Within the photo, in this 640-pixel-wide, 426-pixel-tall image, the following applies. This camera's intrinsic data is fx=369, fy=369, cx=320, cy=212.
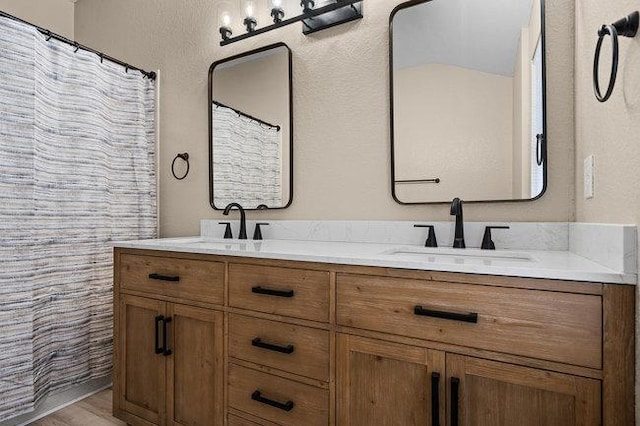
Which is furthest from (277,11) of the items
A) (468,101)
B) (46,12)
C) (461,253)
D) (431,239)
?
(46,12)

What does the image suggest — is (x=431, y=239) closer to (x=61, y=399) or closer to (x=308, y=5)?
(x=308, y=5)

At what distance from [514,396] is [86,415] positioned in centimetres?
214

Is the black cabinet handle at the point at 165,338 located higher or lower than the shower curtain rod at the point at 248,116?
lower

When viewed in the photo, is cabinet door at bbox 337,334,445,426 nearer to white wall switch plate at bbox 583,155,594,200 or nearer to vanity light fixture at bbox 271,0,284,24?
white wall switch plate at bbox 583,155,594,200

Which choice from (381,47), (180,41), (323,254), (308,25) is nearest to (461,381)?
(323,254)

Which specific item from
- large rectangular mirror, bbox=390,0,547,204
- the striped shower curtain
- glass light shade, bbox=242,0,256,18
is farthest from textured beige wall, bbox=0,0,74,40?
large rectangular mirror, bbox=390,0,547,204

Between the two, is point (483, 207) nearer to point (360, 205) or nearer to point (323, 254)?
point (360, 205)

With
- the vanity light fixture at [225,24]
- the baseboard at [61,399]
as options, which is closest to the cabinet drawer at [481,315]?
the vanity light fixture at [225,24]

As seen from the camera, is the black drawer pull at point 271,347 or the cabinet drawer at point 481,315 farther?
the black drawer pull at point 271,347

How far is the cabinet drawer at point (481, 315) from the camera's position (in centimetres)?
88

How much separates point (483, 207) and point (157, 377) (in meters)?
1.65

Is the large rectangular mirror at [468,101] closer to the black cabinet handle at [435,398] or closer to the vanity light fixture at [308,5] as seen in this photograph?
the vanity light fixture at [308,5]

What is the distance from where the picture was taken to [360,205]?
1848mm

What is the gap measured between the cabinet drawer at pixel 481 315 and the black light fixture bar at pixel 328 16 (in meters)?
1.32
